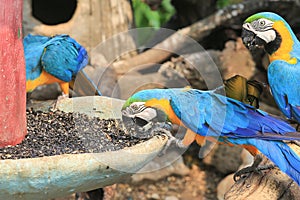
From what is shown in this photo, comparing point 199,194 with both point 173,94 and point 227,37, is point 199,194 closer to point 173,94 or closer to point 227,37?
point 227,37

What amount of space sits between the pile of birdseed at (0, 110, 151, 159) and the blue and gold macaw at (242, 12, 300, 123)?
1.83 feet

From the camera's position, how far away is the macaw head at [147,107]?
4.83 feet

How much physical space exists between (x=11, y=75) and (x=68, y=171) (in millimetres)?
330

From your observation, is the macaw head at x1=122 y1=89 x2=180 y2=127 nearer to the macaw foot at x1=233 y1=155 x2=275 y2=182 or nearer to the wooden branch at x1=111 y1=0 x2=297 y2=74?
the macaw foot at x1=233 y1=155 x2=275 y2=182

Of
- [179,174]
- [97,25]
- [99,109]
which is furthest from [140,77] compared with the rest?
[99,109]

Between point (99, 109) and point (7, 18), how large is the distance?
489mm

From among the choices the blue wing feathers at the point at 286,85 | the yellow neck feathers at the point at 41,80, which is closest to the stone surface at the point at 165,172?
the yellow neck feathers at the point at 41,80

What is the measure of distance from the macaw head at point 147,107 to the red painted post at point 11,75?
11.7 inches

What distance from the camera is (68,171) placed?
1220 millimetres

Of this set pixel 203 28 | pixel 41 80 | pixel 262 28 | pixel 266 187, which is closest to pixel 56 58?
pixel 41 80

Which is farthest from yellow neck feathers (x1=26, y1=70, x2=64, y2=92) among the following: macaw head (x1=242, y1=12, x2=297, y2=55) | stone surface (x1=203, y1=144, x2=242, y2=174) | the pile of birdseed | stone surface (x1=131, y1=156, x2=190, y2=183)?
stone surface (x1=203, y1=144, x2=242, y2=174)

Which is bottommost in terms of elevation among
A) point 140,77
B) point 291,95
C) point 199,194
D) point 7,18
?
point 199,194

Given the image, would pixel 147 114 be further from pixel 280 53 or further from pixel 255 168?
pixel 280 53

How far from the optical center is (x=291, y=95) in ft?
5.98
